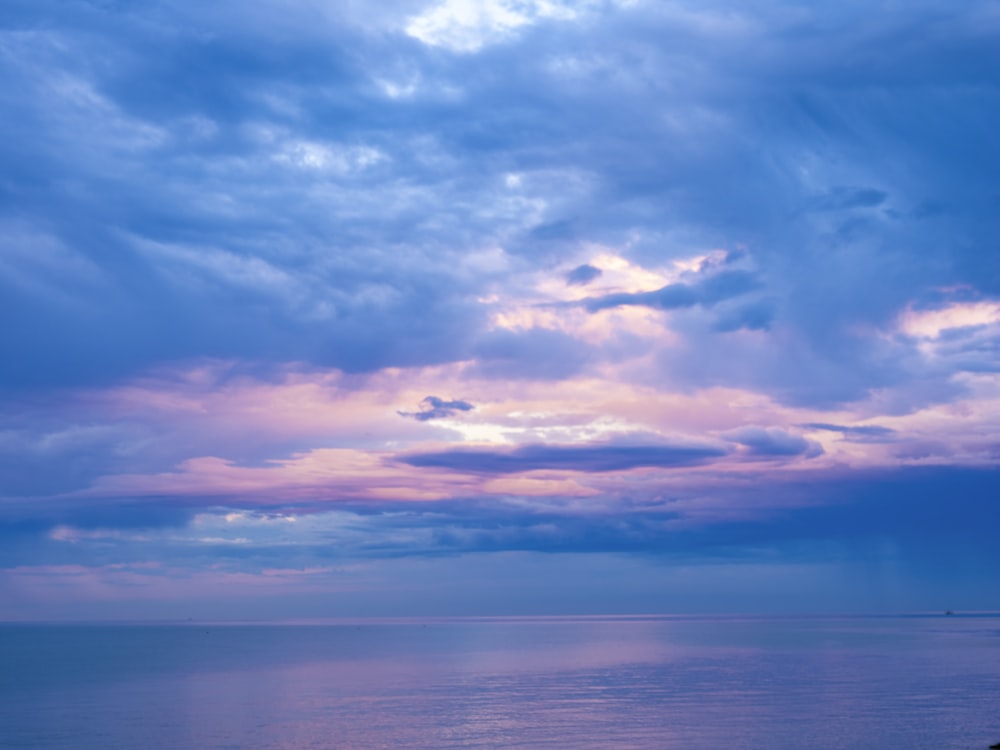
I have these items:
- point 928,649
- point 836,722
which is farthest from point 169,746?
point 928,649

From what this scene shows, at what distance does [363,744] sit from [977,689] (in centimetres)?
5857

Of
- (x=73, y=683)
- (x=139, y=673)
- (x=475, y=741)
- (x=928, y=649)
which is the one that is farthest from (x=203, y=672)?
(x=928, y=649)

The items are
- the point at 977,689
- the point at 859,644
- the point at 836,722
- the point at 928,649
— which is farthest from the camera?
the point at 859,644

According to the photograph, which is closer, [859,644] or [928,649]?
[928,649]

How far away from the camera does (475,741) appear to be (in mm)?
63500

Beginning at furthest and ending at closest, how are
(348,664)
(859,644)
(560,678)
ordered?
(859,644)
(348,664)
(560,678)

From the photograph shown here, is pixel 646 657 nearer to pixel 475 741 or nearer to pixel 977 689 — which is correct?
pixel 977 689

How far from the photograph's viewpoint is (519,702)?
84.7 m

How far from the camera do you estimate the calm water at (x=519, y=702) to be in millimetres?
64625

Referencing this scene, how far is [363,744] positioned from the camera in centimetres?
6291

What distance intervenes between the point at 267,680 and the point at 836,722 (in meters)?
64.7

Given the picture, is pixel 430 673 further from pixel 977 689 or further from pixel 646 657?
pixel 977 689

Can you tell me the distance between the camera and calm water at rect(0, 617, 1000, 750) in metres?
64.6

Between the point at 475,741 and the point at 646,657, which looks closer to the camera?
the point at 475,741
